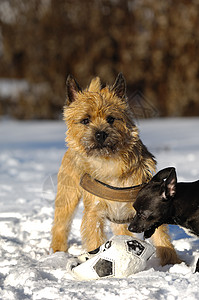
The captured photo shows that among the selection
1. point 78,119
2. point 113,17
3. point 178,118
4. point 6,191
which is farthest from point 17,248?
point 113,17

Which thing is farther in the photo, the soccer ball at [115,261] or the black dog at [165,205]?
the black dog at [165,205]

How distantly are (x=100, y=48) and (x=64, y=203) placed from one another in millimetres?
13520

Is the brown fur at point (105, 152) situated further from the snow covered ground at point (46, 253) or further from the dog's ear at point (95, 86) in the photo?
the snow covered ground at point (46, 253)

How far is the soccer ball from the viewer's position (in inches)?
117

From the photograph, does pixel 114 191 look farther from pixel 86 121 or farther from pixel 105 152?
pixel 86 121

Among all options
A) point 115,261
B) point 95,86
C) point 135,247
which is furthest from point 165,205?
point 95,86

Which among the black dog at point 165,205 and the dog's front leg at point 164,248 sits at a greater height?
the black dog at point 165,205

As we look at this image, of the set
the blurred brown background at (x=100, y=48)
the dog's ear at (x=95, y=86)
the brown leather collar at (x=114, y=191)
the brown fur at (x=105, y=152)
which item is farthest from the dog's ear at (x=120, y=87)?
the blurred brown background at (x=100, y=48)

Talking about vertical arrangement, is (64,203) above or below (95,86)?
below

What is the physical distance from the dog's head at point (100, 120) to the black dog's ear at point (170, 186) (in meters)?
0.43

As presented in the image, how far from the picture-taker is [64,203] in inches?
152

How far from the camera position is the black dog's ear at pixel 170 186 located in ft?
10.2

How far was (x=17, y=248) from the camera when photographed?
3.81 metres

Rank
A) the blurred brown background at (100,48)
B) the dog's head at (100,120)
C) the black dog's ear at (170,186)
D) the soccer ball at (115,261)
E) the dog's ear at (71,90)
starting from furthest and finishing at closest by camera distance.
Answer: the blurred brown background at (100,48)
the dog's ear at (71,90)
the dog's head at (100,120)
the black dog's ear at (170,186)
the soccer ball at (115,261)
